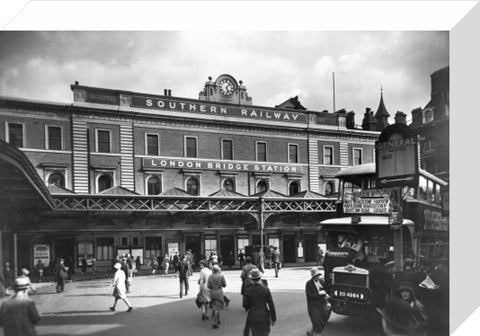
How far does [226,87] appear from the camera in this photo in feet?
26.8

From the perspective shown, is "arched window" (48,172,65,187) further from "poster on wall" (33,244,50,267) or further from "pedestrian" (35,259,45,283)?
"pedestrian" (35,259,45,283)

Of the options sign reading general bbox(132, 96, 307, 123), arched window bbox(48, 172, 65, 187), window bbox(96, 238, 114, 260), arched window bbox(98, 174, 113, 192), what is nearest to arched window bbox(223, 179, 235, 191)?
sign reading general bbox(132, 96, 307, 123)

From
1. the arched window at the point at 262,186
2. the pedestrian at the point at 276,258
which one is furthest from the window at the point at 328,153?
the pedestrian at the point at 276,258

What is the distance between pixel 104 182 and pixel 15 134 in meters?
1.64

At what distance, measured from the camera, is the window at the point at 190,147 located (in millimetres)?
8289

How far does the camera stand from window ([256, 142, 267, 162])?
28.2 feet

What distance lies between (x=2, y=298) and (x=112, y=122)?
11.0 feet

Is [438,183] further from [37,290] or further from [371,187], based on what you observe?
[37,290]

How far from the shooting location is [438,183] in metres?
8.45

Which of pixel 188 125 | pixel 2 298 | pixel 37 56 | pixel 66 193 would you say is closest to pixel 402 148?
pixel 188 125

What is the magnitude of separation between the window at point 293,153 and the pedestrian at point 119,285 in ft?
12.6

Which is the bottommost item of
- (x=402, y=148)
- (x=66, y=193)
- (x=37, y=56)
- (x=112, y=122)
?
(x=66, y=193)

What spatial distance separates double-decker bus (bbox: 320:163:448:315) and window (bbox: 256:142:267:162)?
1.53 m

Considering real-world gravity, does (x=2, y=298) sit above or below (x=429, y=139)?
below
